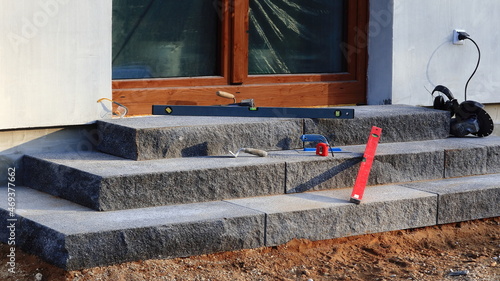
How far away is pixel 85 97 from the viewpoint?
669cm

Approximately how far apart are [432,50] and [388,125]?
4.76 ft

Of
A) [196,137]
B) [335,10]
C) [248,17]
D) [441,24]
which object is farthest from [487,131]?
[196,137]

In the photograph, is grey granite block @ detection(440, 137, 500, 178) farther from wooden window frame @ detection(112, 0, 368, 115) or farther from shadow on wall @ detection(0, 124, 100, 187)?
shadow on wall @ detection(0, 124, 100, 187)

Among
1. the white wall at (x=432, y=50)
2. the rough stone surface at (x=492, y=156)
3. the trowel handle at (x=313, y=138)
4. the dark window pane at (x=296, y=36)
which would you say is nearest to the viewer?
the trowel handle at (x=313, y=138)

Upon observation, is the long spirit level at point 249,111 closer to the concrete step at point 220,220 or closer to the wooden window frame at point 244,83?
the concrete step at point 220,220

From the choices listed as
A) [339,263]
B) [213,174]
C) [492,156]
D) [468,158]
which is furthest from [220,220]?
[492,156]

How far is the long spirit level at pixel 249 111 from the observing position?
20.8ft

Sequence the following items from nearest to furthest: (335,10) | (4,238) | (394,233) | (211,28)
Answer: (4,238) → (394,233) → (211,28) → (335,10)

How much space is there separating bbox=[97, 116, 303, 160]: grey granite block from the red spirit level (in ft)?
2.20

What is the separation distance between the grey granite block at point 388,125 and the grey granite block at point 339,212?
2.24 ft

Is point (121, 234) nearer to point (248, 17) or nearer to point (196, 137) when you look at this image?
point (196, 137)

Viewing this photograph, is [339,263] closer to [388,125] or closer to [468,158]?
[388,125]

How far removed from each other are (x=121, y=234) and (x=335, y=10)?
407 cm

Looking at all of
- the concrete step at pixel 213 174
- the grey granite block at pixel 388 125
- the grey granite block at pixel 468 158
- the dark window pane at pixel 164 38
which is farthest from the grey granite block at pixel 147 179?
the grey granite block at pixel 468 158
